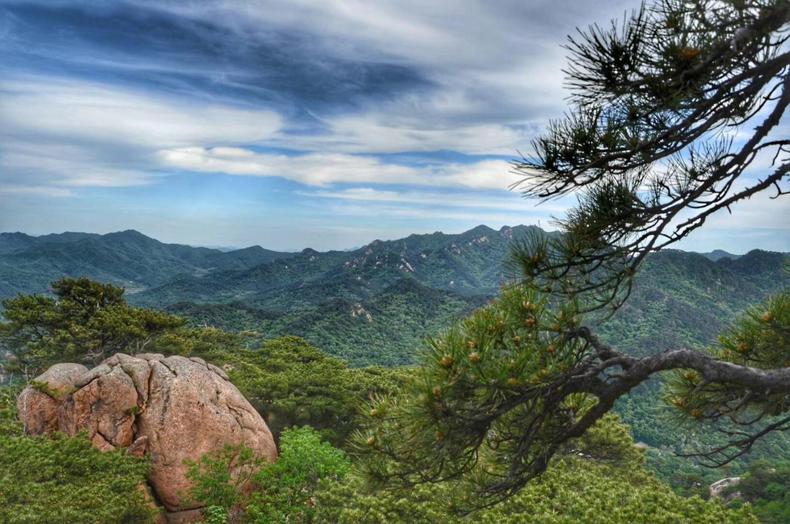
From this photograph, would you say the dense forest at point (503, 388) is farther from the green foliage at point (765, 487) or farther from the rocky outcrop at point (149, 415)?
the green foliage at point (765, 487)

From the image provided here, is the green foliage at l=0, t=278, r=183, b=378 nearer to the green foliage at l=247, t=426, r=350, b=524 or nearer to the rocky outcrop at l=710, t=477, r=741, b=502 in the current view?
the green foliage at l=247, t=426, r=350, b=524

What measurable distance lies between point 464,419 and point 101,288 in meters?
18.5

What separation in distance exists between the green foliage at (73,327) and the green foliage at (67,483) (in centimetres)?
806

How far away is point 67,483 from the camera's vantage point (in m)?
6.77

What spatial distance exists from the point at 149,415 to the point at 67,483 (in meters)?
2.09

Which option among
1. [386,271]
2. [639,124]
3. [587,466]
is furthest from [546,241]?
[386,271]

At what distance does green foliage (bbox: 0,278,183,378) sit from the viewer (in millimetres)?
14922

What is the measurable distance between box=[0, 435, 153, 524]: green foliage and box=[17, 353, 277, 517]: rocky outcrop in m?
0.70

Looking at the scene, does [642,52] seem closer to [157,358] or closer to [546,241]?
[546,241]

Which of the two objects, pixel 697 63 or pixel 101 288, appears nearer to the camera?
pixel 697 63

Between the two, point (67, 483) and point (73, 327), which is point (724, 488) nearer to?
point (67, 483)

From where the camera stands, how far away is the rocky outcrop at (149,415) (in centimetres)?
852

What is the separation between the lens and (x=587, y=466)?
31.8ft

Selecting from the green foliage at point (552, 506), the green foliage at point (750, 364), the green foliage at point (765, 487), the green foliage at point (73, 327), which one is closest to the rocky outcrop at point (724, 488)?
the green foliage at point (765, 487)
